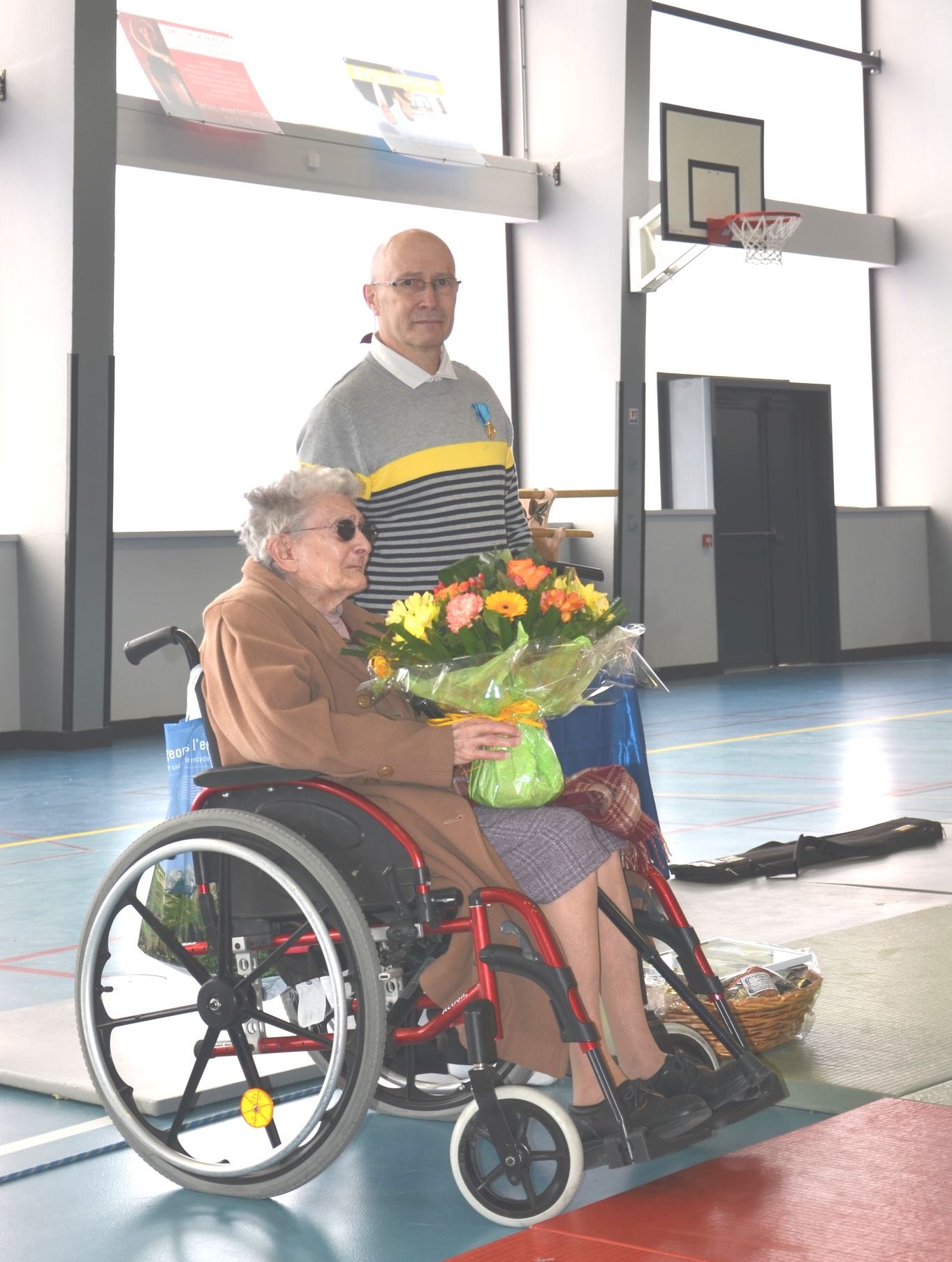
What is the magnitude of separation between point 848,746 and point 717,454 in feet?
15.3

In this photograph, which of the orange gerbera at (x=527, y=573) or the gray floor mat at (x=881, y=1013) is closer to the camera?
the orange gerbera at (x=527, y=573)

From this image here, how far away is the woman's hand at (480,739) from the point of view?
2119 mm

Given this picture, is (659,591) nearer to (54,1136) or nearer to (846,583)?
(846,583)

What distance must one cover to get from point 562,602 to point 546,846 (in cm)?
32

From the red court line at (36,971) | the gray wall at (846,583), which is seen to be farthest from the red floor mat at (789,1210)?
the gray wall at (846,583)

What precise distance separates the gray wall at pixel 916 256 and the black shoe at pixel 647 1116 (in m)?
10.6

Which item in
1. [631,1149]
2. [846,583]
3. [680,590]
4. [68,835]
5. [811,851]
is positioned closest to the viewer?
[631,1149]

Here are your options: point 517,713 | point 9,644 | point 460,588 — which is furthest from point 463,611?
point 9,644

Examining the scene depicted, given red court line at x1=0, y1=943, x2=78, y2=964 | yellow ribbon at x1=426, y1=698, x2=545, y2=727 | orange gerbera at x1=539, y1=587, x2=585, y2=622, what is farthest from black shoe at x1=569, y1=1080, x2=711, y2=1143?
red court line at x1=0, y1=943, x2=78, y2=964

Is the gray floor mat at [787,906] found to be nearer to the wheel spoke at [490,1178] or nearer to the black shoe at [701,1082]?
the black shoe at [701,1082]

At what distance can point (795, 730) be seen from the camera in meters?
7.26

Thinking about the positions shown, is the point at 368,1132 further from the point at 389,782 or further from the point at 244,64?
the point at 244,64

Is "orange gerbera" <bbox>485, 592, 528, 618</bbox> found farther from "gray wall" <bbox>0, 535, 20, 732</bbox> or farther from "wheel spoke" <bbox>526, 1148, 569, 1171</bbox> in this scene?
"gray wall" <bbox>0, 535, 20, 732</bbox>

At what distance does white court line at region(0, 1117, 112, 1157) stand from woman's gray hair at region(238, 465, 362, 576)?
83cm
